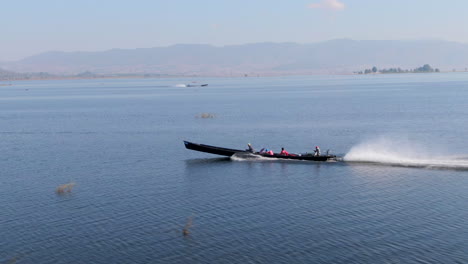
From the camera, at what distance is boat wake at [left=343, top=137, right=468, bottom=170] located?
49.4 metres

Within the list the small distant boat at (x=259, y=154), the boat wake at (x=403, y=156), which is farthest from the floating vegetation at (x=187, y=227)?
the boat wake at (x=403, y=156)

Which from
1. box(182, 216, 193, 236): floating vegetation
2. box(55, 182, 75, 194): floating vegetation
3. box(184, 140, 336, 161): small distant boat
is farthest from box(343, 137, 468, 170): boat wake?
box(55, 182, 75, 194): floating vegetation

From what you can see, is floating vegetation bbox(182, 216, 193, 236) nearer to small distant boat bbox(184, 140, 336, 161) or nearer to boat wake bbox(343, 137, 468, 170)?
small distant boat bbox(184, 140, 336, 161)

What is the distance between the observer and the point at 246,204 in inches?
1522

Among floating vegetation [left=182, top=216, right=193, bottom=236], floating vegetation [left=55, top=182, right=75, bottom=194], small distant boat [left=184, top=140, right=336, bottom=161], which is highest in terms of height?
small distant boat [left=184, top=140, right=336, bottom=161]

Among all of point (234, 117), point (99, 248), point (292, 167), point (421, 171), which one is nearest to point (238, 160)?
point (292, 167)

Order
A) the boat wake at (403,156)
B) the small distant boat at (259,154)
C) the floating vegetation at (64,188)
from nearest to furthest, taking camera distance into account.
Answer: the floating vegetation at (64,188), the boat wake at (403,156), the small distant boat at (259,154)

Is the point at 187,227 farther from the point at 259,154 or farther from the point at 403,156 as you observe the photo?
the point at 403,156

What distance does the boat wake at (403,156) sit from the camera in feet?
162

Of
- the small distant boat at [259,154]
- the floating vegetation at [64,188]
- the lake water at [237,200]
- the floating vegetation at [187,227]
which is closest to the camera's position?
the lake water at [237,200]

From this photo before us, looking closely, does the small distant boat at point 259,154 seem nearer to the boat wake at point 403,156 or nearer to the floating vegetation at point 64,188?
the boat wake at point 403,156

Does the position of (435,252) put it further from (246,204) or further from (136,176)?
(136,176)

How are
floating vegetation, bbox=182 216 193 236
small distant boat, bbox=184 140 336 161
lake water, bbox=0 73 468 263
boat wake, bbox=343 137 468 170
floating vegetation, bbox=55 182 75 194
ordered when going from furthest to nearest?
small distant boat, bbox=184 140 336 161 → boat wake, bbox=343 137 468 170 → floating vegetation, bbox=55 182 75 194 → floating vegetation, bbox=182 216 193 236 → lake water, bbox=0 73 468 263

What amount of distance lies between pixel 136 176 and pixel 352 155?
1977 cm
